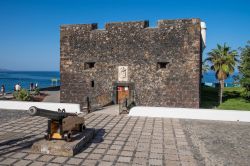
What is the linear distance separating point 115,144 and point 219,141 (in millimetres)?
3305

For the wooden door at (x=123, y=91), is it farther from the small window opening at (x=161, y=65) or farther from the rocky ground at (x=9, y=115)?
the rocky ground at (x=9, y=115)

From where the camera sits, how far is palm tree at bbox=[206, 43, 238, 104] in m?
24.9

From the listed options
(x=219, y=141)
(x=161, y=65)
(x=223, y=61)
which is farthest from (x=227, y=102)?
(x=219, y=141)

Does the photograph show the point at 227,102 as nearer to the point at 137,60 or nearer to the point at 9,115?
the point at 137,60

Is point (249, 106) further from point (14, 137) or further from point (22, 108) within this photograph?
point (14, 137)

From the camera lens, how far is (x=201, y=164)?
5.82 m

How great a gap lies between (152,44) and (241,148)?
8726 millimetres

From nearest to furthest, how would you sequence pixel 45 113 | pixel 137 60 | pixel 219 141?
pixel 45 113
pixel 219 141
pixel 137 60

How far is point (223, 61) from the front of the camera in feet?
82.5

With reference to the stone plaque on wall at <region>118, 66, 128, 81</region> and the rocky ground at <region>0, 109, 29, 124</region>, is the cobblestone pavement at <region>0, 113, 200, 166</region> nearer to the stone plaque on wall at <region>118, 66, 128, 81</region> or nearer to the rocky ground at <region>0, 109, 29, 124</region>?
the rocky ground at <region>0, 109, 29, 124</region>

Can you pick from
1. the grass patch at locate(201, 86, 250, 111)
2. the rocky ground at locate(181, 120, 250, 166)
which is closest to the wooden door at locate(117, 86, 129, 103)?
the rocky ground at locate(181, 120, 250, 166)

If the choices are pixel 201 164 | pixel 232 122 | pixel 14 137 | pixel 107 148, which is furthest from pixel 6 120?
pixel 232 122

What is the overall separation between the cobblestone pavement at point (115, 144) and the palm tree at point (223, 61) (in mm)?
16710

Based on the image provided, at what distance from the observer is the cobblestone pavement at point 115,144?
19.2 feet
